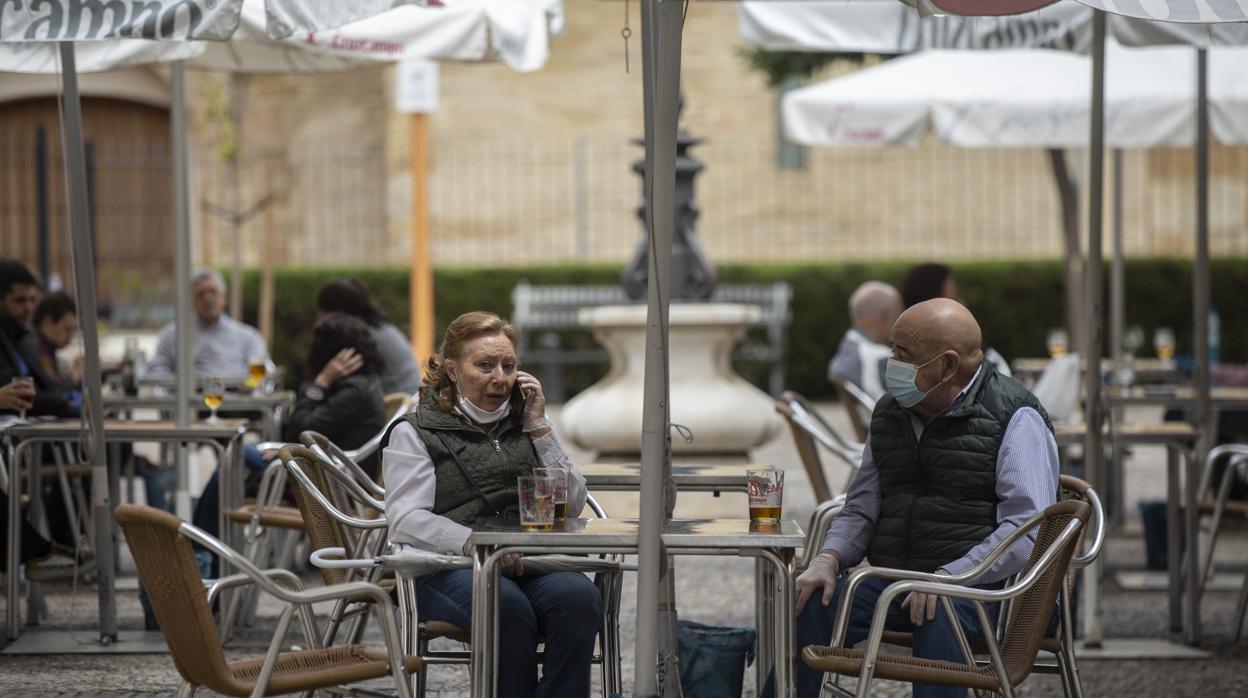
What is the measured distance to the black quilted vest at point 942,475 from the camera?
173 inches

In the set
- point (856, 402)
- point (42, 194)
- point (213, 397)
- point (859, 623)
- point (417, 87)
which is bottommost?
point (859, 623)

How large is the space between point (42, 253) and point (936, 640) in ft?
38.5

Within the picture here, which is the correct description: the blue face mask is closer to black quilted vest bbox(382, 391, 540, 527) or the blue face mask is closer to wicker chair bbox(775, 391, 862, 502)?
black quilted vest bbox(382, 391, 540, 527)

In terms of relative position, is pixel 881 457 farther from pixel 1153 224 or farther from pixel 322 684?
pixel 1153 224

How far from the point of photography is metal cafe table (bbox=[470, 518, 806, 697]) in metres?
3.91

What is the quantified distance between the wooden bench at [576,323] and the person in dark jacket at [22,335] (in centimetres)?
1003

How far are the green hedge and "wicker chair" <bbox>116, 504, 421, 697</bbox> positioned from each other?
13.9m

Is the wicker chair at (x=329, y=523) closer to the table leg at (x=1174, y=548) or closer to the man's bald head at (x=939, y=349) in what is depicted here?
the man's bald head at (x=939, y=349)

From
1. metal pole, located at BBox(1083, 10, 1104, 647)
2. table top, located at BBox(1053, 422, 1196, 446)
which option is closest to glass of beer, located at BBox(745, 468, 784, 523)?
metal pole, located at BBox(1083, 10, 1104, 647)

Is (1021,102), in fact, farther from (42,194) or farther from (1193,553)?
(42,194)

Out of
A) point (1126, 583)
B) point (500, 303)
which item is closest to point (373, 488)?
point (1126, 583)

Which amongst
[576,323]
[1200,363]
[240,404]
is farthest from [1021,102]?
[576,323]

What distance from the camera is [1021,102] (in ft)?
31.5

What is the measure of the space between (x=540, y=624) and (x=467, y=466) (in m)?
0.45
